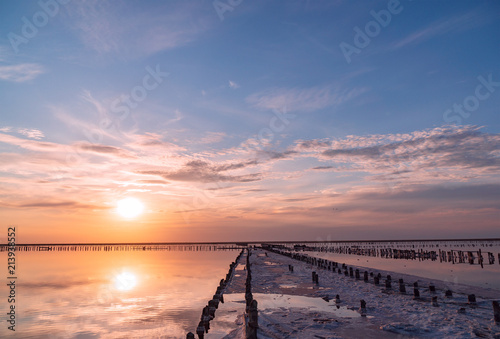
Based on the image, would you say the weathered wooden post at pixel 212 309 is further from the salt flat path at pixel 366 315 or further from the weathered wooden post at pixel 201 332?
the weathered wooden post at pixel 201 332

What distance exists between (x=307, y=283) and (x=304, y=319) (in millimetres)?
13246

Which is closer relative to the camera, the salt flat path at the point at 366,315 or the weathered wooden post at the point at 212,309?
the salt flat path at the point at 366,315

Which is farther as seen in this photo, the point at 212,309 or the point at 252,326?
the point at 212,309

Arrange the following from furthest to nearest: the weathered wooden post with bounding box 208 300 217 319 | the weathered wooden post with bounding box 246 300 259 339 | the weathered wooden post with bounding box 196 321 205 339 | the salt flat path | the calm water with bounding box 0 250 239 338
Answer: the calm water with bounding box 0 250 239 338, the weathered wooden post with bounding box 208 300 217 319, the weathered wooden post with bounding box 196 321 205 339, the salt flat path, the weathered wooden post with bounding box 246 300 259 339

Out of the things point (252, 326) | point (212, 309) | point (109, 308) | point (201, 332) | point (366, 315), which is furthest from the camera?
point (109, 308)

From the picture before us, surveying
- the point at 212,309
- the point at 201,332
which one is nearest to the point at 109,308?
the point at 212,309

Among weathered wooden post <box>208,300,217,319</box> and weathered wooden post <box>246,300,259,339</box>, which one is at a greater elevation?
weathered wooden post <box>246,300,259,339</box>

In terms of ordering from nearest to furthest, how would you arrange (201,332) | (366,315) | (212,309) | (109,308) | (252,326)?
(252,326) < (201,332) < (366,315) < (212,309) < (109,308)

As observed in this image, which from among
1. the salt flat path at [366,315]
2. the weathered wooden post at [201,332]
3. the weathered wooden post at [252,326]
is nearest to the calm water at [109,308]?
the weathered wooden post at [201,332]

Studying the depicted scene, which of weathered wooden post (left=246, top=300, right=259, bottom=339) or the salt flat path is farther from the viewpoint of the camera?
the salt flat path

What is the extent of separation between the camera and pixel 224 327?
55.0 feet

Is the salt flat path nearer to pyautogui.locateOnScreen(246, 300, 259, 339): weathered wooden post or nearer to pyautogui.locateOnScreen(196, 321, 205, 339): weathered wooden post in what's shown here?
pyautogui.locateOnScreen(196, 321, 205, 339): weathered wooden post

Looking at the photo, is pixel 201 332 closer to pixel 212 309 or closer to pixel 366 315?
pixel 212 309

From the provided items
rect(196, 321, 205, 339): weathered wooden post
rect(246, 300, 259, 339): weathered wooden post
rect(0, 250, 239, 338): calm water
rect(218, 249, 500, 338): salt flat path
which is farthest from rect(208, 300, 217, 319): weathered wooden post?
rect(246, 300, 259, 339): weathered wooden post
